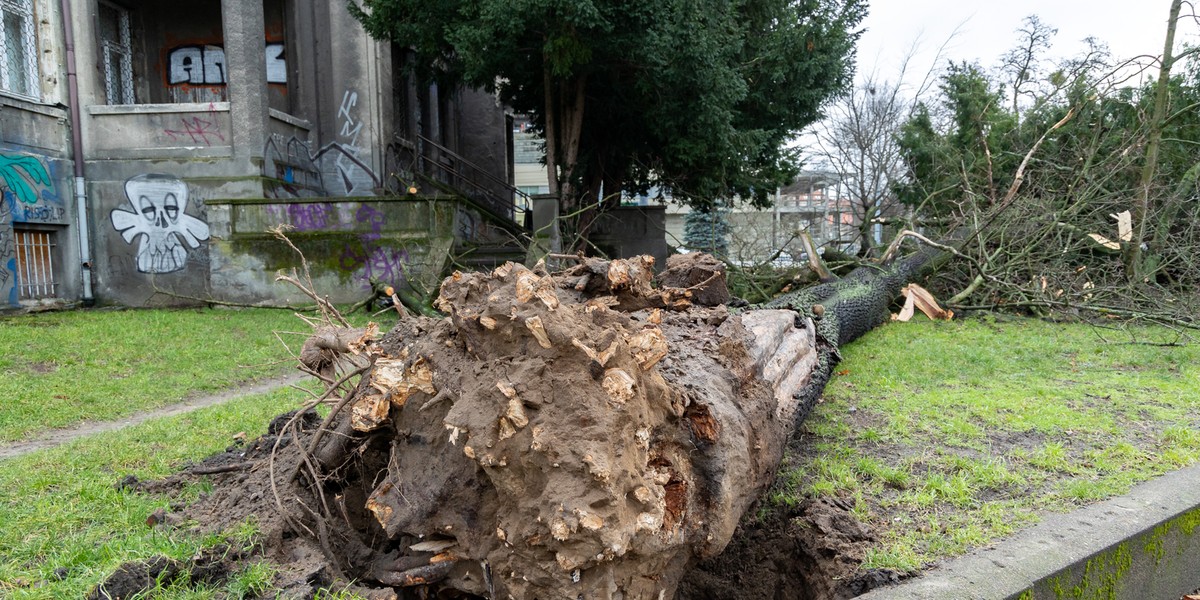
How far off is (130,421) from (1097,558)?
638cm

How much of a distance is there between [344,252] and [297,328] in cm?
228

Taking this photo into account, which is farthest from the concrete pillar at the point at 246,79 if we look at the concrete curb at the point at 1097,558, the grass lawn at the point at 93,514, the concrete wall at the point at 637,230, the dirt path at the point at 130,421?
the concrete curb at the point at 1097,558

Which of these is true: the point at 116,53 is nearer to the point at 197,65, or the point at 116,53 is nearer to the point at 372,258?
the point at 197,65

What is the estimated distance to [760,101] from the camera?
13.6m

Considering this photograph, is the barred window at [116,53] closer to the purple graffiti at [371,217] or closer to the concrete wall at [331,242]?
the concrete wall at [331,242]

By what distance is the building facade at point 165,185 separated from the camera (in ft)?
38.7

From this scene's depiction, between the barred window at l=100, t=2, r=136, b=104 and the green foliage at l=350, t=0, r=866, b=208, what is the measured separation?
207 inches

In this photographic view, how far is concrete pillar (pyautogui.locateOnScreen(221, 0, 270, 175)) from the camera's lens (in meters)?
12.6

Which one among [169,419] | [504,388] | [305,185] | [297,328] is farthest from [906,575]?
[305,185]

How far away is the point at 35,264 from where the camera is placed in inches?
468

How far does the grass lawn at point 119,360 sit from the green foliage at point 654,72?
527 cm

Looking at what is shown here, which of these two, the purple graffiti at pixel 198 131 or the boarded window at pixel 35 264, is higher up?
the purple graffiti at pixel 198 131

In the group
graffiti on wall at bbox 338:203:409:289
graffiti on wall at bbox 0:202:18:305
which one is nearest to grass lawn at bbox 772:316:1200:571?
graffiti on wall at bbox 338:203:409:289

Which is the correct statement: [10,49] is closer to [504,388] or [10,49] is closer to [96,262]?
[96,262]
